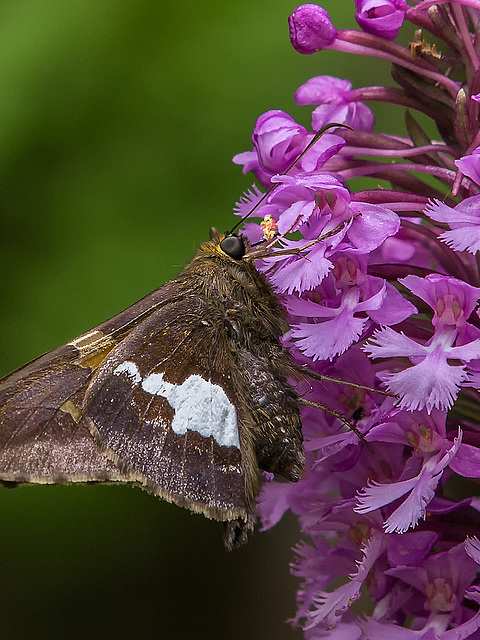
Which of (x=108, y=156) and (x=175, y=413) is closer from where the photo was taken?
(x=175, y=413)

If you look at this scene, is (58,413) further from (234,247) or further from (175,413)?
(234,247)

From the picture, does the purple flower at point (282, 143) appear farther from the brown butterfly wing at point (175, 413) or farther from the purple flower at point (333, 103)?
the brown butterfly wing at point (175, 413)

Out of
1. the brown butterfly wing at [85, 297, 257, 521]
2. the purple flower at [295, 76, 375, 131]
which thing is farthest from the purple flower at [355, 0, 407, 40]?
the brown butterfly wing at [85, 297, 257, 521]

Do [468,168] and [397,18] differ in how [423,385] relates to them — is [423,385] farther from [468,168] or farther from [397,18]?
[397,18]

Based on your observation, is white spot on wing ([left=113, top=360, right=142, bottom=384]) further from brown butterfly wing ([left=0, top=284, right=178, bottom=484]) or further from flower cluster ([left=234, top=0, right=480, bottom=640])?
flower cluster ([left=234, top=0, right=480, bottom=640])

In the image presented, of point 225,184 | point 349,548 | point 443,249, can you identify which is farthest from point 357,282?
point 225,184

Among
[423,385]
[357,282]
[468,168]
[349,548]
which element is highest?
[468,168]

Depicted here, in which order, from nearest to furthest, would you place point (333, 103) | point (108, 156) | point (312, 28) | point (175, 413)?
1. point (175, 413)
2. point (312, 28)
3. point (333, 103)
4. point (108, 156)

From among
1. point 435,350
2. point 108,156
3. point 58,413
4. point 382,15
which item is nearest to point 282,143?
point 382,15
